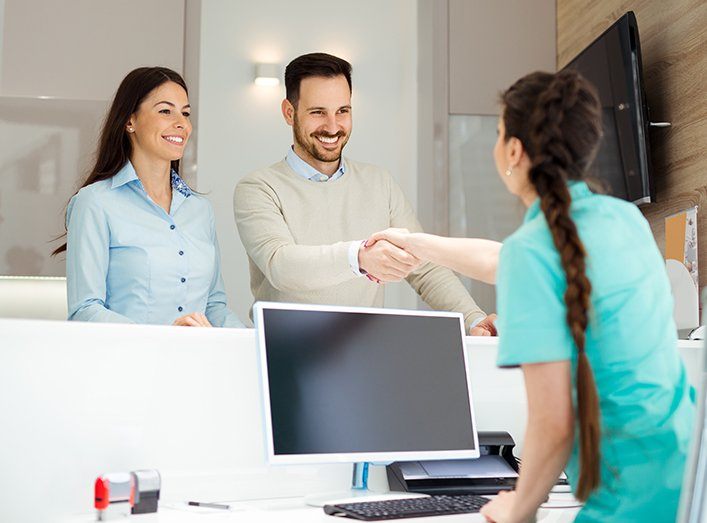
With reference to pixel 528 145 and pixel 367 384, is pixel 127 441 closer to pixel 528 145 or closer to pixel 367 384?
pixel 367 384

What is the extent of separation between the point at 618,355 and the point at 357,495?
0.99 metres

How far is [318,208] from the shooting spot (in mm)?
3055

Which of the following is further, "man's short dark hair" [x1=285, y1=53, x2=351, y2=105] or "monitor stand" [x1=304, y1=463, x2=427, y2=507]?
"man's short dark hair" [x1=285, y1=53, x2=351, y2=105]

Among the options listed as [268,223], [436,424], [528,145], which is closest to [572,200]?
[528,145]

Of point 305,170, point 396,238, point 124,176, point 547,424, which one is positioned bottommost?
point 547,424

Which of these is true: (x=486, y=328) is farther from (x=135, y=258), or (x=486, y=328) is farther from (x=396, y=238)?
(x=135, y=258)

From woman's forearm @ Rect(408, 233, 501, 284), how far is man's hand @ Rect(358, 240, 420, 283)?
13 centimetres

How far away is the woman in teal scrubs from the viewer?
1.20 m

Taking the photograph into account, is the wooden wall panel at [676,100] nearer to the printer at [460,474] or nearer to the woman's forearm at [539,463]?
the printer at [460,474]

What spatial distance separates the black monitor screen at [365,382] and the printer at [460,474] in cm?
8

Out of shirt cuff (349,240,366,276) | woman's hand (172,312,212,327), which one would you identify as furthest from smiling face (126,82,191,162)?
woman's hand (172,312,212,327)

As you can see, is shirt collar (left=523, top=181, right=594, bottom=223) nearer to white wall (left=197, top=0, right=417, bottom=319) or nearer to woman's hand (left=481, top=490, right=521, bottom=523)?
woman's hand (left=481, top=490, right=521, bottom=523)

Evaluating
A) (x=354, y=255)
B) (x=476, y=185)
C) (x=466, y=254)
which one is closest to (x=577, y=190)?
(x=466, y=254)

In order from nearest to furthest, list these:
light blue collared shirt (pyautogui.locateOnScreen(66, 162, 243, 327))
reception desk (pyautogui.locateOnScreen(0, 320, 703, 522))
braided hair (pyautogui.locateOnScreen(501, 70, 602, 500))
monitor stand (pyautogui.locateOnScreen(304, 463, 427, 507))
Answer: braided hair (pyautogui.locateOnScreen(501, 70, 602, 500)) → reception desk (pyautogui.locateOnScreen(0, 320, 703, 522)) → monitor stand (pyautogui.locateOnScreen(304, 463, 427, 507)) → light blue collared shirt (pyautogui.locateOnScreen(66, 162, 243, 327))
